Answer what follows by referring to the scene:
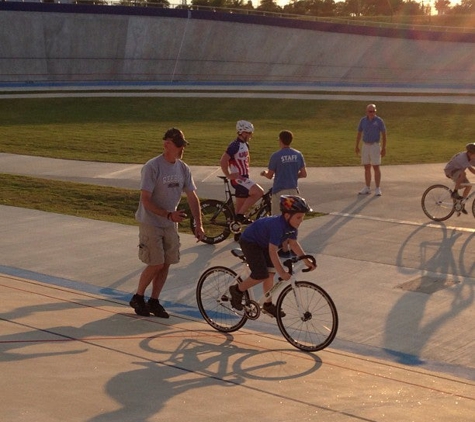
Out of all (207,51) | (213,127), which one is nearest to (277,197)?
(213,127)

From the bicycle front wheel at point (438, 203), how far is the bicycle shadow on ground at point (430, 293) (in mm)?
742

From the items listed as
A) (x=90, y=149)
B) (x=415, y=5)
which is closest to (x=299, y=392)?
(x=90, y=149)

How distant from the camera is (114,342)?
336 inches

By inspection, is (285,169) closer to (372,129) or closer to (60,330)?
(60,330)

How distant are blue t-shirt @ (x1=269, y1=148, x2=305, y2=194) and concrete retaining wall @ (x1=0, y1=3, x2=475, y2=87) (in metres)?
41.9

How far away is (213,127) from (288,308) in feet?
82.5

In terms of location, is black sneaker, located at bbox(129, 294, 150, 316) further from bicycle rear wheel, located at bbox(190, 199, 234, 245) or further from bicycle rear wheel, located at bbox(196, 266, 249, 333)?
bicycle rear wheel, located at bbox(190, 199, 234, 245)

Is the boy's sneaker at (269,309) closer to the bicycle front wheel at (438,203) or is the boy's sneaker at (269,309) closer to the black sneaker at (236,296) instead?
the black sneaker at (236,296)

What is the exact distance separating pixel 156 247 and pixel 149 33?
47.0 meters

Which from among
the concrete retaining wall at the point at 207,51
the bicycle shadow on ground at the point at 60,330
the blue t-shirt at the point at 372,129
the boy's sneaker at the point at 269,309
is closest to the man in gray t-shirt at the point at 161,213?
the bicycle shadow on ground at the point at 60,330

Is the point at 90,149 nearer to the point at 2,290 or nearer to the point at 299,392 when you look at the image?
the point at 2,290

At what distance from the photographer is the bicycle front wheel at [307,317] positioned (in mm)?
8250

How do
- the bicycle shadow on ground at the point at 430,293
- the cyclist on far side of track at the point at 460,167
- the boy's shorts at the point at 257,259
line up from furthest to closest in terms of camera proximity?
the cyclist on far side of track at the point at 460,167 < the bicycle shadow on ground at the point at 430,293 < the boy's shorts at the point at 257,259

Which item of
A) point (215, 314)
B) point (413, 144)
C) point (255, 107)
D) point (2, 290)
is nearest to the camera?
point (215, 314)
